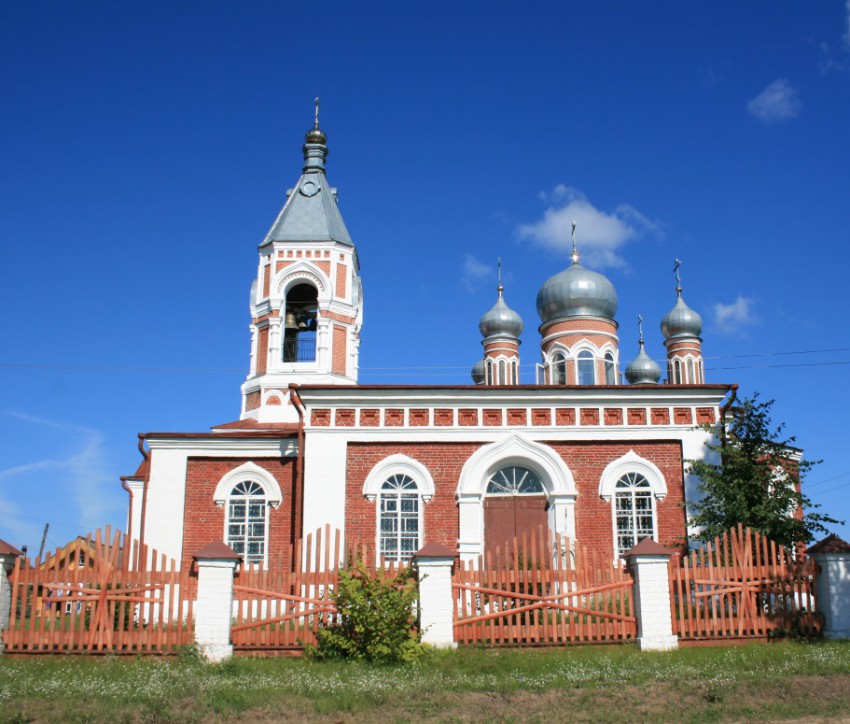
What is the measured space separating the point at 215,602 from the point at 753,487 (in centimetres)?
865

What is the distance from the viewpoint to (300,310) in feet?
79.0

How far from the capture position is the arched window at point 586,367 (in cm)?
2844

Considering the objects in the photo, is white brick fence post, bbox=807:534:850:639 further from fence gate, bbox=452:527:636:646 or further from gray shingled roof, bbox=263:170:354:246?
gray shingled roof, bbox=263:170:354:246

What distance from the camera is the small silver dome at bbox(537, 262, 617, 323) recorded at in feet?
95.4

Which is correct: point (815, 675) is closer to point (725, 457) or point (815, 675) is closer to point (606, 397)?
point (725, 457)

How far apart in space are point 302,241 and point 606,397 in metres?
11.0

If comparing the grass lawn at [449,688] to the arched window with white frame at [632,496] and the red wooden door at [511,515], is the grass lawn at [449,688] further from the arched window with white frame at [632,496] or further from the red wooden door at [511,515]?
the red wooden door at [511,515]

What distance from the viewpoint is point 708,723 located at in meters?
7.81

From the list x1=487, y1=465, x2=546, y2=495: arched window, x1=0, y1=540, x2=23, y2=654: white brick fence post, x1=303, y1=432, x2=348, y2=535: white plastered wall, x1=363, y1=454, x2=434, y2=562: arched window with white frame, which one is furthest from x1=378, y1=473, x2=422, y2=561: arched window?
x1=0, y1=540, x2=23, y2=654: white brick fence post

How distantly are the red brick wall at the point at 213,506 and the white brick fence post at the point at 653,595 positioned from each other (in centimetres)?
763

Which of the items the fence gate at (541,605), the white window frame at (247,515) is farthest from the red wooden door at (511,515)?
the fence gate at (541,605)

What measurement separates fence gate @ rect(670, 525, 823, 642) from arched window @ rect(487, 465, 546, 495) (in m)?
4.85

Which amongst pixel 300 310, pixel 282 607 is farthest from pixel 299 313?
pixel 282 607

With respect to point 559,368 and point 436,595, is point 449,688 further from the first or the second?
A: point 559,368
